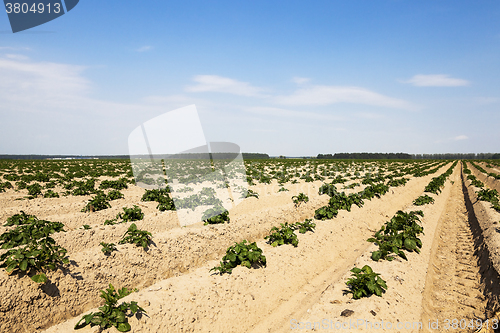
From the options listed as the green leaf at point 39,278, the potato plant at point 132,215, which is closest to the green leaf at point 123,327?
the green leaf at point 39,278

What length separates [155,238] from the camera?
725 centimetres

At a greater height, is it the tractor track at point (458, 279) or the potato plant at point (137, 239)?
the potato plant at point (137, 239)

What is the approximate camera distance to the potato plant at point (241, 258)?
642 cm

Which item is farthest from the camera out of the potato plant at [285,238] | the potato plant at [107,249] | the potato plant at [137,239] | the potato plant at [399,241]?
the potato plant at [285,238]

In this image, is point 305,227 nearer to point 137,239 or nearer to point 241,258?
point 241,258

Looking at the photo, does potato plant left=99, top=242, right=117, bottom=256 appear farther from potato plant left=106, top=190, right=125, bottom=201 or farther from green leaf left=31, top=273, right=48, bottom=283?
potato plant left=106, top=190, right=125, bottom=201

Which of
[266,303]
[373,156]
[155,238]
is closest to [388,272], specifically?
[266,303]

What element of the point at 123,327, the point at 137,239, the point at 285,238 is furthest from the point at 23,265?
the point at 285,238

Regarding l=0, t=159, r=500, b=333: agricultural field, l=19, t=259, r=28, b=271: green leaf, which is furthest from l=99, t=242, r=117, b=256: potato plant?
l=19, t=259, r=28, b=271: green leaf

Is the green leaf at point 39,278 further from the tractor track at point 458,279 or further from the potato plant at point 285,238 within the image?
the tractor track at point 458,279

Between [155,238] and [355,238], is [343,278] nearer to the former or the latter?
[355,238]

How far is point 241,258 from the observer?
6594 mm

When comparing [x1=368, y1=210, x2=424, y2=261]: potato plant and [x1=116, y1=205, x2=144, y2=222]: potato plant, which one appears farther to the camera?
[x1=116, y1=205, x2=144, y2=222]: potato plant

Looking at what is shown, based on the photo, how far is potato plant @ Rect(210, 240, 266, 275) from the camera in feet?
21.1
